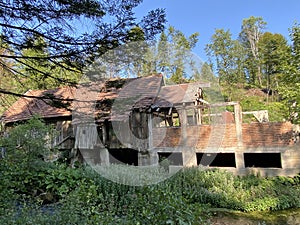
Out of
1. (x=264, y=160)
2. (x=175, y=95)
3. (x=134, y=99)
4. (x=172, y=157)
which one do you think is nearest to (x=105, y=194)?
(x=134, y=99)

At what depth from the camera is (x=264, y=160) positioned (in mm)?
12391

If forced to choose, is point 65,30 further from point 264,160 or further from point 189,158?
point 264,160

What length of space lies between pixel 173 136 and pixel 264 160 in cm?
482

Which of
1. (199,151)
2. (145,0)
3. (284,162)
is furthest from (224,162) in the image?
(145,0)

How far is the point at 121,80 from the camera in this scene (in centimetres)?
615

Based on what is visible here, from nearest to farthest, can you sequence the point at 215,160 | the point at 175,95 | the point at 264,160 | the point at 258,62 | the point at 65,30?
the point at 65,30
the point at 264,160
the point at 175,95
the point at 215,160
the point at 258,62

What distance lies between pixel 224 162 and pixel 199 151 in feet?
7.68

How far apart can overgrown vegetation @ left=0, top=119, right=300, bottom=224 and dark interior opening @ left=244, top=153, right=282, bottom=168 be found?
2453 millimetres

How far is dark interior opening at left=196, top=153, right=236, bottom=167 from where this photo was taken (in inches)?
484

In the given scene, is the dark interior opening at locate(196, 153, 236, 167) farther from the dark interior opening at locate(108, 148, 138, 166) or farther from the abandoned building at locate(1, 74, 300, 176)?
the dark interior opening at locate(108, 148, 138, 166)

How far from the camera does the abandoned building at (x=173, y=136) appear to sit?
405 inches

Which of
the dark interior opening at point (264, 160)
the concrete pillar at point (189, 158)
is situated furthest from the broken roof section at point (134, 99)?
the dark interior opening at point (264, 160)

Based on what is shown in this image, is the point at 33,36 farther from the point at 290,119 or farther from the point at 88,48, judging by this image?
the point at 290,119

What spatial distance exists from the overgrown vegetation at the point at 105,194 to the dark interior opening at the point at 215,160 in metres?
2.02
